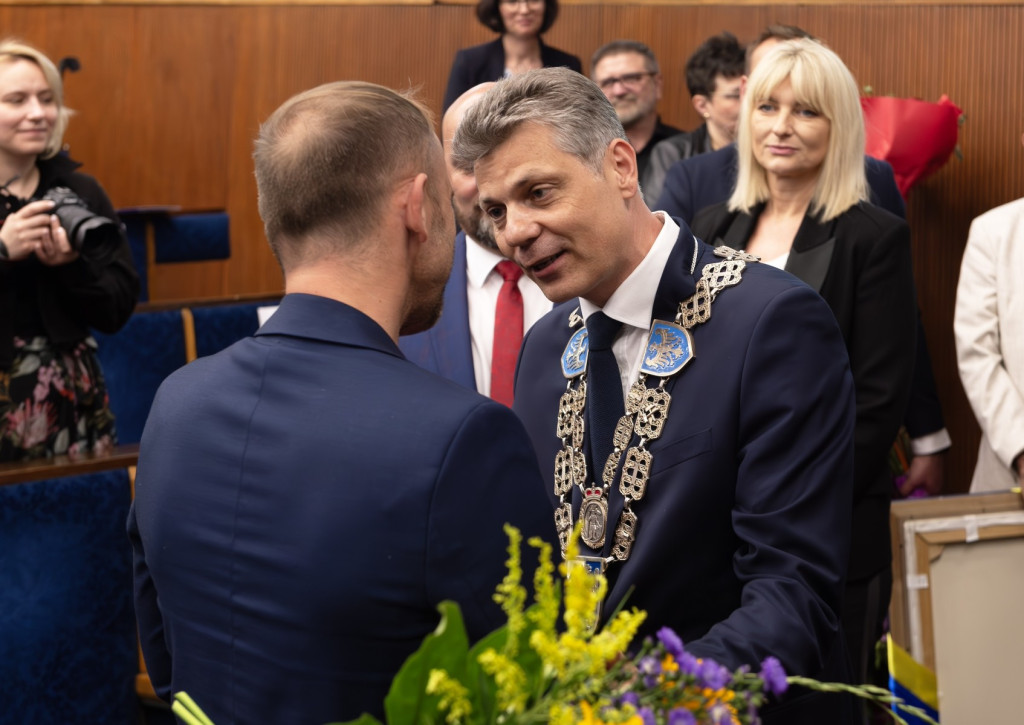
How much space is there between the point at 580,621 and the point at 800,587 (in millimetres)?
598

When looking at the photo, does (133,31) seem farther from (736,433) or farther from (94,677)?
(736,433)

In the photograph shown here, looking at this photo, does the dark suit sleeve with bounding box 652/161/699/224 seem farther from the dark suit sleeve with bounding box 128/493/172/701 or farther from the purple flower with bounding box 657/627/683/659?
the purple flower with bounding box 657/627/683/659

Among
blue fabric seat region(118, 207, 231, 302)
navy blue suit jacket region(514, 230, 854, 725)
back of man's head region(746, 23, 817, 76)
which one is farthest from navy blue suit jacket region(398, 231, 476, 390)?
blue fabric seat region(118, 207, 231, 302)

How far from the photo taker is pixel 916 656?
232cm

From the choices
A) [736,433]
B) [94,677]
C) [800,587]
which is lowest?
Answer: [94,677]

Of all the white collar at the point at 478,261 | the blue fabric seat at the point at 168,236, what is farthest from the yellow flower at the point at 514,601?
the blue fabric seat at the point at 168,236

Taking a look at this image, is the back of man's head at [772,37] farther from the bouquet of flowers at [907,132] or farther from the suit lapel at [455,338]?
the suit lapel at [455,338]

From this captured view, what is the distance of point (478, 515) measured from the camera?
1.16 meters

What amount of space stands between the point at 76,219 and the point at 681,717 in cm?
249

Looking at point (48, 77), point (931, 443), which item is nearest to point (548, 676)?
point (931, 443)

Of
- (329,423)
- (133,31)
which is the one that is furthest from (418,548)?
(133,31)

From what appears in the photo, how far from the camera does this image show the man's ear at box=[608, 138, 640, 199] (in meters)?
1.60

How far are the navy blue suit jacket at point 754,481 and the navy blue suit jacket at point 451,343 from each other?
0.81 m

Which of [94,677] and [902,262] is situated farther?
[902,262]
